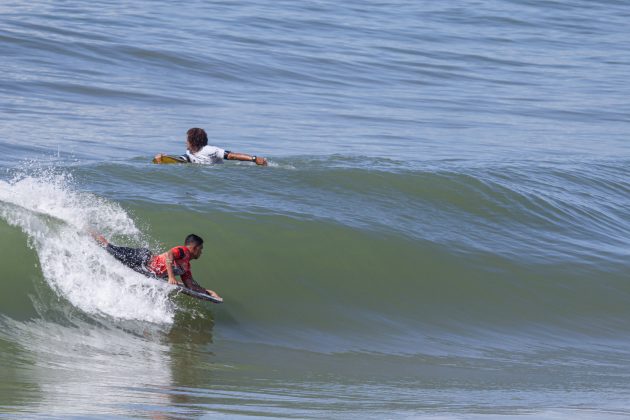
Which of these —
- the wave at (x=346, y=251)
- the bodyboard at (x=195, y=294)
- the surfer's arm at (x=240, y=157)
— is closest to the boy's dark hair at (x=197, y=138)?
the surfer's arm at (x=240, y=157)

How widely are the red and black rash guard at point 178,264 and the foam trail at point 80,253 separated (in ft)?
Answer: 0.51

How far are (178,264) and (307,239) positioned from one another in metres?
3.44

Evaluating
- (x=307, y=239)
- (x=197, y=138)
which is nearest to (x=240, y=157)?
(x=197, y=138)

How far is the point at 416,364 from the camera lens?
34.4 ft

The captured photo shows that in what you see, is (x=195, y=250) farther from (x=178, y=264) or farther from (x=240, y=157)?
(x=240, y=157)

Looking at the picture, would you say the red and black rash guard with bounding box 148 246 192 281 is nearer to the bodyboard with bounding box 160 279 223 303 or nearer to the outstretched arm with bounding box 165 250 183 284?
the outstretched arm with bounding box 165 250 183 284

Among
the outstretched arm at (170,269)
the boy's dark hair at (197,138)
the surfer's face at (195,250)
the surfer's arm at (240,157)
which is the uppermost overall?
the boy's dark hair at (197,138)

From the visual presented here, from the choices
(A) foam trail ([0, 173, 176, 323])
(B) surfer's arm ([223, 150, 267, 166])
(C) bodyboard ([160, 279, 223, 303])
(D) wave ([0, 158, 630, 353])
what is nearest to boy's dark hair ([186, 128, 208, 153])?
(B) surfer's arm ([223, 150, 267, 166])

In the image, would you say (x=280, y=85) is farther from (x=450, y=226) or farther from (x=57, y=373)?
(x=57, y=373)

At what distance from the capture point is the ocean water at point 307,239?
9242mm

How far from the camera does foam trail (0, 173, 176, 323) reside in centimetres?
1062

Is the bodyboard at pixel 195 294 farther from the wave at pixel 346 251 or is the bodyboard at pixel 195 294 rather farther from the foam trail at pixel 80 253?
the wave at pixel 346 251

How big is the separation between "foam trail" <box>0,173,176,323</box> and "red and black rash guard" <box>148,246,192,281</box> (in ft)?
0.51

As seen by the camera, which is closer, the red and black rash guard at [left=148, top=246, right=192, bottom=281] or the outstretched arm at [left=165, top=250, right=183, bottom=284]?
the outstretched arm at [left=165, top=250, right=183, bottom=284]
